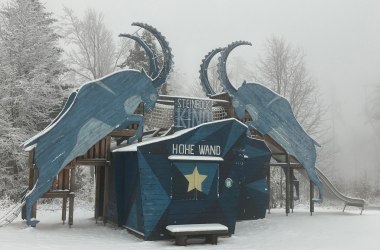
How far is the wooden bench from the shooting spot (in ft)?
32.5

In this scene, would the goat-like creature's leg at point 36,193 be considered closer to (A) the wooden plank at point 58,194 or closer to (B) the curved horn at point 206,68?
(A) the wooden plank at point 58,194

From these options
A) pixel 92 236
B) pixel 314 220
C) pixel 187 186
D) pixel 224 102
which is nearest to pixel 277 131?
pixel 224 102

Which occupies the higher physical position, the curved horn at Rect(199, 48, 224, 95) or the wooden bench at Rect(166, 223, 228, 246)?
the curved horn at Rect(199, 48, 224, 95)

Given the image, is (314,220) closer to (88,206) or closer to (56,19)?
(88,206)

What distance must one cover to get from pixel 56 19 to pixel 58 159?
14.6 meters

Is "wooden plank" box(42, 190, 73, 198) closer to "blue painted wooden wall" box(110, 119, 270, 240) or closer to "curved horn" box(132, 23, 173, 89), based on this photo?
"blue painted wooden wall" box(110, 119, 270, 240)

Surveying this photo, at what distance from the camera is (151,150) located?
10.6 m

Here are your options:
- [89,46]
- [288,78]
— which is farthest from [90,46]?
[288,78]

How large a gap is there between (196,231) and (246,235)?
8.38 ft

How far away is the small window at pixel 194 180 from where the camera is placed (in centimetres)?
1073

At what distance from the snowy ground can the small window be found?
129cm

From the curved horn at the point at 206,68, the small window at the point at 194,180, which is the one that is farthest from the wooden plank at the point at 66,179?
the curved horn at the point at 206,68

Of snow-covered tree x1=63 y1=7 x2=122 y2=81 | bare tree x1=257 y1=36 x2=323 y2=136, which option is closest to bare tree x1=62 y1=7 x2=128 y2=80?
snow-covered tree x1=63 y1=7 x2=122 y2=81

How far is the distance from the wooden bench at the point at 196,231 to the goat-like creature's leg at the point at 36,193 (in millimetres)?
3876
